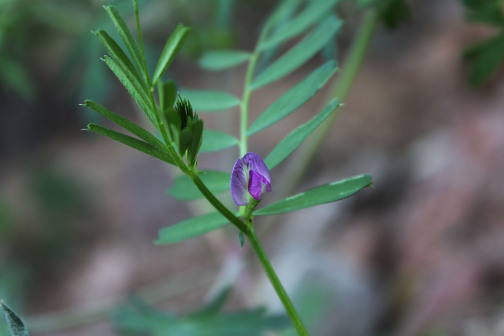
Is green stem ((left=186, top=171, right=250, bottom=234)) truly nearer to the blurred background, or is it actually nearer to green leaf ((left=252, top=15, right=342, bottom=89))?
green leaf ((left=252, top=15, right=342, bottom=89))

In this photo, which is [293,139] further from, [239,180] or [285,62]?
[285,62]

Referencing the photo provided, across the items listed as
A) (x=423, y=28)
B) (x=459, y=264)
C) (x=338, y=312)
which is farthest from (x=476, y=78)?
(x=423, y=28)

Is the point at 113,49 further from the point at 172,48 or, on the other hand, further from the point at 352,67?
the point at 352,67

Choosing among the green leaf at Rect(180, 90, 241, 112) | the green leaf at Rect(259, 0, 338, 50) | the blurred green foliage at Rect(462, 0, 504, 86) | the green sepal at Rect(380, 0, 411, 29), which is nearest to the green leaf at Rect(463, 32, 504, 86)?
the blurred green foliage at Rect(462, 0, 504, 86)

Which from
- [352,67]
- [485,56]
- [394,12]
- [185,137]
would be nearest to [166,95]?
[185,137]

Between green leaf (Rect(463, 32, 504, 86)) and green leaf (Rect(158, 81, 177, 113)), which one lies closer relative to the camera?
green leaf (Rect(158, 81, 177, 113))

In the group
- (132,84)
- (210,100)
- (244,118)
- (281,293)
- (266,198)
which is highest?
(266,198)

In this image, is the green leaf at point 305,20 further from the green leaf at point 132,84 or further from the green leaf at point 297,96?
the green leaf at point 132,84
